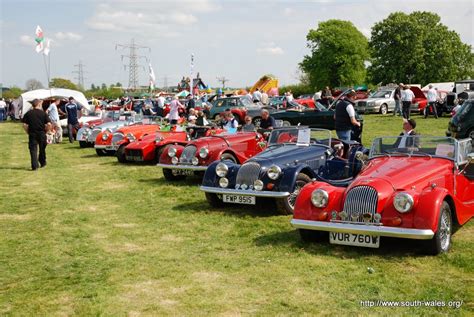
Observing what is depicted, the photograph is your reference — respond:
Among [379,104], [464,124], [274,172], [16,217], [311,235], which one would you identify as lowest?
[16,217]

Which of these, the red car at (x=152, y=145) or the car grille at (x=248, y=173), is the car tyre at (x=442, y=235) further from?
the red car at (x=152, y=145)

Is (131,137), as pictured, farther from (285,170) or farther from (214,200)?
(285,170)

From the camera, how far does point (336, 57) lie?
225ft

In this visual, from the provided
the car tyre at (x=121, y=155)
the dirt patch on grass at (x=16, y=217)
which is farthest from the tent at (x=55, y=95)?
the dirt patch on grass at (x=16, y=217)

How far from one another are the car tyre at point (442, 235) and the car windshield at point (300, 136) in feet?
→ 11.0

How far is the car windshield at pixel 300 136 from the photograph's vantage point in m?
9.55

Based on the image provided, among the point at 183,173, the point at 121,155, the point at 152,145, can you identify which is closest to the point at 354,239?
the point at 183,173

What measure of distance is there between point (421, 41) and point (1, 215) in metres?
58.3

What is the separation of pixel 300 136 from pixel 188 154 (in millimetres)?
3064

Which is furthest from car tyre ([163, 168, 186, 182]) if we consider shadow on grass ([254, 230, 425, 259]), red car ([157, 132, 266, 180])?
shadow on grass ([254, 230, 425, 259])

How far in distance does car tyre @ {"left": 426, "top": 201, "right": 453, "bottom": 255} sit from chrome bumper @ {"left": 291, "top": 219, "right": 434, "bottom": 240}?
0.22m

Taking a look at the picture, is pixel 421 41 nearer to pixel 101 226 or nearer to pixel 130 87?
pixel 130 87

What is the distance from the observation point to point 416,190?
21.1 ft

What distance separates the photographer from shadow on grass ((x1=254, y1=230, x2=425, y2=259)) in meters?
6.32
